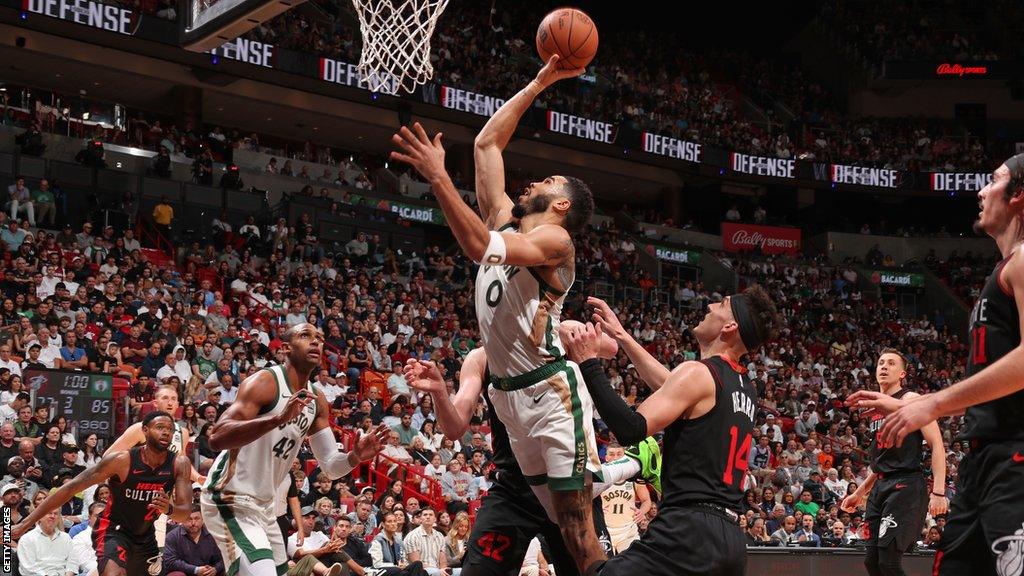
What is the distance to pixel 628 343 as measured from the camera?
4.91 m

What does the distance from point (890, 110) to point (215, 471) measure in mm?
35867

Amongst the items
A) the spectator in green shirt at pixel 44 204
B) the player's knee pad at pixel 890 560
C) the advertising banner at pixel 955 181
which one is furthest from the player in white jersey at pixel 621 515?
the advertising banner at pixel 955 181

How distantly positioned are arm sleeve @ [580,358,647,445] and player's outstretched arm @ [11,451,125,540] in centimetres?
408

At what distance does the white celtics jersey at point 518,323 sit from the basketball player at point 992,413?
1526mm

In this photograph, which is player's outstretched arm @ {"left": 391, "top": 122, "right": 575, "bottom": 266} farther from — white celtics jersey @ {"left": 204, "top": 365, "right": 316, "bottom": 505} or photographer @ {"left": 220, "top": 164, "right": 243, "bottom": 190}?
photographer @ {"left": 220, "top": 164, "right": 243, "bottom": 190}

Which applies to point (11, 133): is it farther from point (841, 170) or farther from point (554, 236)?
point (841, 170)

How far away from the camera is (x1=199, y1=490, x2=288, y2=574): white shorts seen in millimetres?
5750

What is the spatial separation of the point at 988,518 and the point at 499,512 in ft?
7.42

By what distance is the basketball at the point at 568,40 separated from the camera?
18.7 ft

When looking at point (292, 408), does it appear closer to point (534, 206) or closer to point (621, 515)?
point (534, 206)

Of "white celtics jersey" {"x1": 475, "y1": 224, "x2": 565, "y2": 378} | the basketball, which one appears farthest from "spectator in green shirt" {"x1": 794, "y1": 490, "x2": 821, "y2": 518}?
"white celtics jersey" {"x1": 475, "y1": 224, "x2": 565, "y2": 378}

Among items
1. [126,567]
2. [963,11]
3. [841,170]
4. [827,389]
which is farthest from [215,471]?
[963,11]

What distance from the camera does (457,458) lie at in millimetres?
14641

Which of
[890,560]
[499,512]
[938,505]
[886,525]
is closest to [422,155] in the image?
[499,512]
